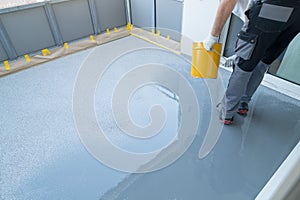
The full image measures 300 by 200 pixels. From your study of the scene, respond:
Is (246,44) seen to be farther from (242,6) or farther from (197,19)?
(197,19)

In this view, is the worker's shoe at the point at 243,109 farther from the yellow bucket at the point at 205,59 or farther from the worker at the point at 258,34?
the yellow bucket at the point at 205,59

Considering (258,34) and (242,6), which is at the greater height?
(242,6)

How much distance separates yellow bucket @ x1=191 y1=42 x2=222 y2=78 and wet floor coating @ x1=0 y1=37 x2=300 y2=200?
8.0 inches

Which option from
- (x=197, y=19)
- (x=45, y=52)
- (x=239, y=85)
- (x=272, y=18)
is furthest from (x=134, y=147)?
(x=45, y=52)

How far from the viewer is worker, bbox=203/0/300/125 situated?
1068 millimetres

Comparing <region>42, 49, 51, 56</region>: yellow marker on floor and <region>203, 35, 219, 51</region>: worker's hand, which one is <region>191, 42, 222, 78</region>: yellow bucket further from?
<region>42, 49, 51, 56</region>: yellow marker on floor

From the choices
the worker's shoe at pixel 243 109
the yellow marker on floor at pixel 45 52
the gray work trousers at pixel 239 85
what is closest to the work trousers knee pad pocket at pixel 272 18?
the gray work trousers at pixel 239 85

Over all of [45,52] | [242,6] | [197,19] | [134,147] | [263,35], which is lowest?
[134,147]

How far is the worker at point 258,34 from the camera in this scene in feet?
3.51

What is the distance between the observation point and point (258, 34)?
3.72ft

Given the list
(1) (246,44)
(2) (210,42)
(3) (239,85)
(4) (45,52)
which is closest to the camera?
(1) (246,44)

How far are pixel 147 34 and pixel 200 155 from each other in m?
2.02

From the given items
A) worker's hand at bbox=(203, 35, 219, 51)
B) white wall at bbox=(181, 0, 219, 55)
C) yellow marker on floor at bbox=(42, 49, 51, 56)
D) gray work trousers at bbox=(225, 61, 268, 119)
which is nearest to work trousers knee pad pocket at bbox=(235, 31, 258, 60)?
gray work trousers at bbox=(225, 61, 268, 119)

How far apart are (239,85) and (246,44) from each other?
271 millimetres
